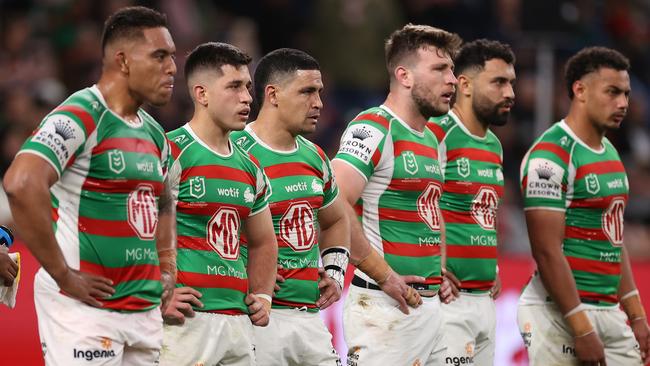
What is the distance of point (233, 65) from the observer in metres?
6.61

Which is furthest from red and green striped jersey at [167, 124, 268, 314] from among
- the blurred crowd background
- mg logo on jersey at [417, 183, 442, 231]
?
the blurred crowd background

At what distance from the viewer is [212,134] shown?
6.47 meters

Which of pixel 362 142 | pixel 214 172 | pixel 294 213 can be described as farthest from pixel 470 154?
pixel 214 172

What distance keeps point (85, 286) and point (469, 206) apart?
10.2ft

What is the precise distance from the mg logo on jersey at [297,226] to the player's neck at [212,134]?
596 mm

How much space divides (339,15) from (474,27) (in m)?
1.55

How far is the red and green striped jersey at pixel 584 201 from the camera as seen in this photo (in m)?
7.88

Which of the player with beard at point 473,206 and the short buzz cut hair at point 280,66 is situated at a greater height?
the short buzz cut hair at point 280,66

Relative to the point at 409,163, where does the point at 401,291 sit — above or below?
below

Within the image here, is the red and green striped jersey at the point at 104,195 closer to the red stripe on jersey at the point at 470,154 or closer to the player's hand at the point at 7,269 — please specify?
the player's hand at the point at 7,269

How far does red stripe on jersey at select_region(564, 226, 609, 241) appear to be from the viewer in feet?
26.0

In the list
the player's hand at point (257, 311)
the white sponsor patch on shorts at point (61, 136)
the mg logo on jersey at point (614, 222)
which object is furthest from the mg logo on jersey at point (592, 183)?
the white sponsor patch on shorts at point (61, 136)

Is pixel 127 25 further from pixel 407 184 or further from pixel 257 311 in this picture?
pixel 407 184

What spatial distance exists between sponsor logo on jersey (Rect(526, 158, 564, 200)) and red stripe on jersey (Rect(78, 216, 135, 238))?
3187 mm
